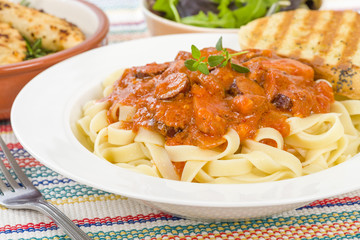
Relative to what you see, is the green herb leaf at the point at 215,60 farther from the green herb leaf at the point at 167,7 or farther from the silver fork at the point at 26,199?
the green herb leaf at the point at 167,7

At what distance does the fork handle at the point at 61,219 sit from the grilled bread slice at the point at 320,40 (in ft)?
7.95

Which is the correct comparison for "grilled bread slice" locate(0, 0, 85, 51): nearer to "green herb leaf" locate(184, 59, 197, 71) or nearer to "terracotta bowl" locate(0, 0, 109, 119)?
"terracotta bowl" locate(0, 0, 109, 119)

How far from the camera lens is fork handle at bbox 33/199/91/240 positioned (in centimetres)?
310

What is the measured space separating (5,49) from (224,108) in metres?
2.61

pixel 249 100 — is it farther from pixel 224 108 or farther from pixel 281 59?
pixel 281 59

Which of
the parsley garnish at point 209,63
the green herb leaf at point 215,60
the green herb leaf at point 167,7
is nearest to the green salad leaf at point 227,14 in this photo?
the green herb leaf at point 167,7

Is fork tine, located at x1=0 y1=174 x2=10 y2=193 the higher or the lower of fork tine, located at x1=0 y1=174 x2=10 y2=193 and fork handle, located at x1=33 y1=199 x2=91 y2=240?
the lower

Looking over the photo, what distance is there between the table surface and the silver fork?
0.08 metres

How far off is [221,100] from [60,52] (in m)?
2.01

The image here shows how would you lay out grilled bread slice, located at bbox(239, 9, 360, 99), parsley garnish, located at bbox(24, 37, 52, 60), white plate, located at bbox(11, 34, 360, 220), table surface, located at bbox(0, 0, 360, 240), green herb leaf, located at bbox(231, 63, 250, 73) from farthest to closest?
parsley garnish, located at bbox(24, 37, 52, 60), grilled bread slice, located at bbox(239, 9, 360, 99), green herb leaf, located at bbox(231, 63, 250, 73), table surface, located at bbox(0, 0, 360, 240), white plate, located at bbox(11, 34, 360, 220)

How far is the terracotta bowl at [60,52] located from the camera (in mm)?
4652

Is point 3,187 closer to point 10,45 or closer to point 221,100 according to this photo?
point 221,100

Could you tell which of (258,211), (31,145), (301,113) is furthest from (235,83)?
(31,145)

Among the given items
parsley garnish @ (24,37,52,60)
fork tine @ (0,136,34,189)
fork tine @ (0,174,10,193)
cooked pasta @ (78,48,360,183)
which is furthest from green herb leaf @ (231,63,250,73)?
parsley garnish @ (24,37,52,60)
